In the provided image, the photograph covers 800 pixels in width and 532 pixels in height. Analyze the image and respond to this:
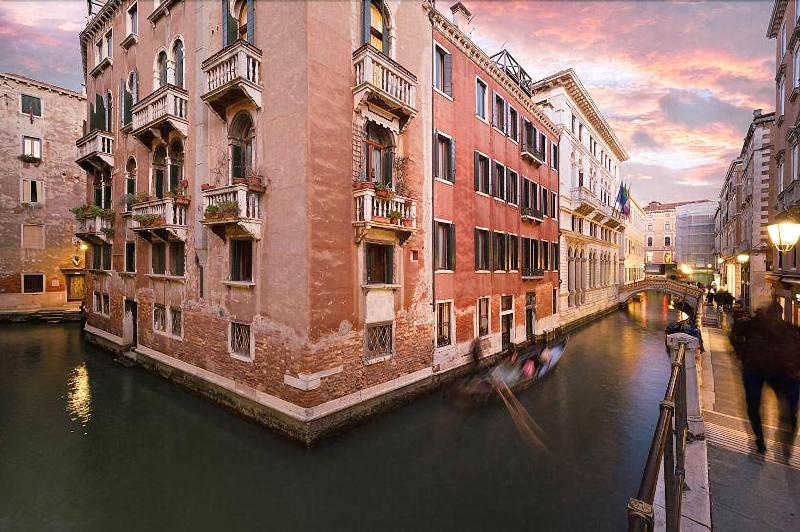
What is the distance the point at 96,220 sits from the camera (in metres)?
16.7

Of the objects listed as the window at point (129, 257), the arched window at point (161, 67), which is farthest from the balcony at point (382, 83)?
the window at point (129, 257)

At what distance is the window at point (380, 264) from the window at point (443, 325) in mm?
2864

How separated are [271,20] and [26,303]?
28623 millimetres

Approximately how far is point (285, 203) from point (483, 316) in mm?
9825

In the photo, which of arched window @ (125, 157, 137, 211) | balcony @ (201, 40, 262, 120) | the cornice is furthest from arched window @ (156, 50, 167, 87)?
the cornice

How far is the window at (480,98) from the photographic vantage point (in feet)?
50.4

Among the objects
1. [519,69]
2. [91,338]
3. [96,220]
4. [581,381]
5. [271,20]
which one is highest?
Answer: [519,69]

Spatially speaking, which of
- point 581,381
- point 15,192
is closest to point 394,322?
point 581,381

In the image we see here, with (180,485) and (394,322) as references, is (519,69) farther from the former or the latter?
(180,485)

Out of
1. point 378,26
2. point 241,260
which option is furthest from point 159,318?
point 378,26

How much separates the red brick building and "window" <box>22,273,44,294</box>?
29.2 metres

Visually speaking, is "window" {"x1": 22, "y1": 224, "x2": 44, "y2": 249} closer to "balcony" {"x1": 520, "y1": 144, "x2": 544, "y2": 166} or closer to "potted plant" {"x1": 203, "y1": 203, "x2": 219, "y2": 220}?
"potted plant" {"x1": 203, "y1": 203, "x2": 219, "y2": 220}

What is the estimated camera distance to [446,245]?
44.4ft

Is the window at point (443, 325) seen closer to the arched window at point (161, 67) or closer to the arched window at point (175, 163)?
the arched window at point (175, 163)
